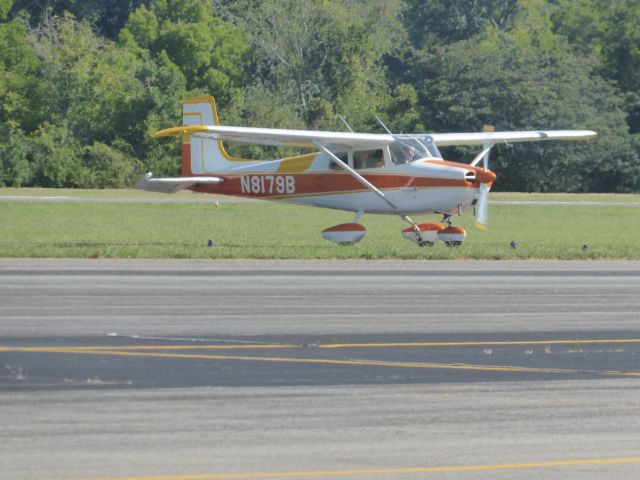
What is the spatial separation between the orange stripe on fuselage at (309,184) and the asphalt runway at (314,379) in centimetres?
817

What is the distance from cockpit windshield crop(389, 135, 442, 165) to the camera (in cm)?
2697

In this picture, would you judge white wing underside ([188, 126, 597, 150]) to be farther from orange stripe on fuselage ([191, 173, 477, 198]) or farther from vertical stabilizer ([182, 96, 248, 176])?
vertical stabilizer ([182, 96, 248, 176])

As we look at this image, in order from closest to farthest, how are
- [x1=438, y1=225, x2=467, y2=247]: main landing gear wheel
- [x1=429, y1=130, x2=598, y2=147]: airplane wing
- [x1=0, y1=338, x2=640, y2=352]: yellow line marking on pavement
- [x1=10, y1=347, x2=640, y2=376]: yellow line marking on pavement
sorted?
[x1=10, y1=347, x2=640, y2=376]: yellow line marking on pavement < [x1=0, y1=338, x2=640, y2=352]: yellow line marking on pavement < [x1=438, y1=225, x2=467, y2=247]: main landing gear wheel < [x1=429, y1=130, x2=598, y2=147]: airplane wing

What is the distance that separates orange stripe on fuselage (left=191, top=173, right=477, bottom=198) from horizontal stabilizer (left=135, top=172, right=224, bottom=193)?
0.21 metres

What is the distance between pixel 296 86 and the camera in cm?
6819

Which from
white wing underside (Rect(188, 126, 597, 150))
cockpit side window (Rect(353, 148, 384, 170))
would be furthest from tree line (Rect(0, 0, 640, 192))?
cockpit side window (Rect(353, 148, 384, 170))

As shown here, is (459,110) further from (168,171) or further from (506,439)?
(506,439)

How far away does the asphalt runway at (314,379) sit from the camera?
8.18 metres

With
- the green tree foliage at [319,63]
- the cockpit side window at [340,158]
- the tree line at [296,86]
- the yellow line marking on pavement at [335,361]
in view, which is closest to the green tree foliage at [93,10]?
the tree line at [296,86]

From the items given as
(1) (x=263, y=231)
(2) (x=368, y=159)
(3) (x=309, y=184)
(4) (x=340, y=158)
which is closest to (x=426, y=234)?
(2) (x=368, y=159)

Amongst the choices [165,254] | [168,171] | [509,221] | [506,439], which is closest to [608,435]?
[506,439]

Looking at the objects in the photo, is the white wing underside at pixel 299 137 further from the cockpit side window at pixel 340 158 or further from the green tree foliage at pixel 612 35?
the green tree foliage at pixel 612 35

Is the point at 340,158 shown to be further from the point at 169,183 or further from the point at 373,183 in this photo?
the point at 169,183

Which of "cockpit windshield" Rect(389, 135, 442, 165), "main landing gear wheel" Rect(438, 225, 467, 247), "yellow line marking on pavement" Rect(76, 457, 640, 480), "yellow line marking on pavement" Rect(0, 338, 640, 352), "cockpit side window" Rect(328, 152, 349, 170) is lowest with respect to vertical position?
"main landing gear wheel" Rect(438, 225, 467, 247)
